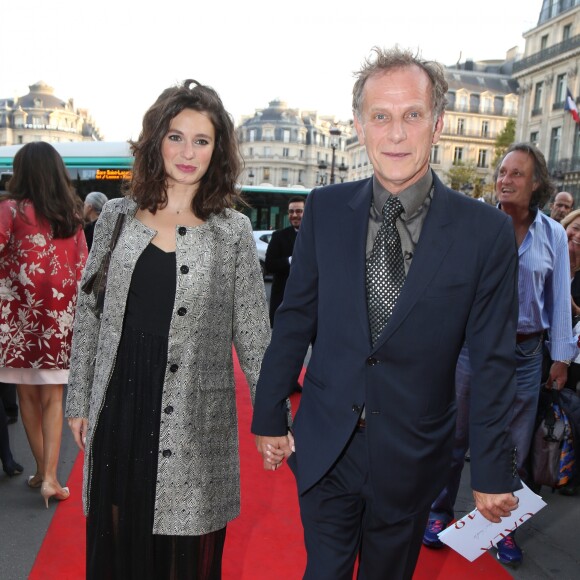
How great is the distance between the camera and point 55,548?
328cm

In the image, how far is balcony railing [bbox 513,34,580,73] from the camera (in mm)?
42359

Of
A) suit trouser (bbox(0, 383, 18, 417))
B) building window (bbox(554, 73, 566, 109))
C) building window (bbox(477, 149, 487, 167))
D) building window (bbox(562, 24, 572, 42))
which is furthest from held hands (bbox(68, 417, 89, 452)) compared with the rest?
building window (bbox(477, 149, 487, 167))

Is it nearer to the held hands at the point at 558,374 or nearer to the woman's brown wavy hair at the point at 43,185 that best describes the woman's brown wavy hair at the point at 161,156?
the woman's brown wavy hair at the point at 43,185

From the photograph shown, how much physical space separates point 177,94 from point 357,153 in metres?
99.2

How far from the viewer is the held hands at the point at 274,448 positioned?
6.98 ft

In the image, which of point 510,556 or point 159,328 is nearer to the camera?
point 159,328

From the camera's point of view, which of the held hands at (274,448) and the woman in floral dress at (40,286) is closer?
the held hands at (274,448)

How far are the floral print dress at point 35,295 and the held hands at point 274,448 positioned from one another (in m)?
2.18

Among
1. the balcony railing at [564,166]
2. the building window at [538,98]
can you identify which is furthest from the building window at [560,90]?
the balcony railing at [564,166]

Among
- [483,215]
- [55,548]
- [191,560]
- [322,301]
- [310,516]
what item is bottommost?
[55,548]

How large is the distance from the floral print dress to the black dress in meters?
1.82

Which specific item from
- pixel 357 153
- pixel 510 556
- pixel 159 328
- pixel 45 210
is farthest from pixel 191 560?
pixel 357 153

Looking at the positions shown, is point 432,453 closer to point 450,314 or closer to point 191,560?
point 450,314

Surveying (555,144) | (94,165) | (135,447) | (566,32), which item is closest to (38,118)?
(566,32)
